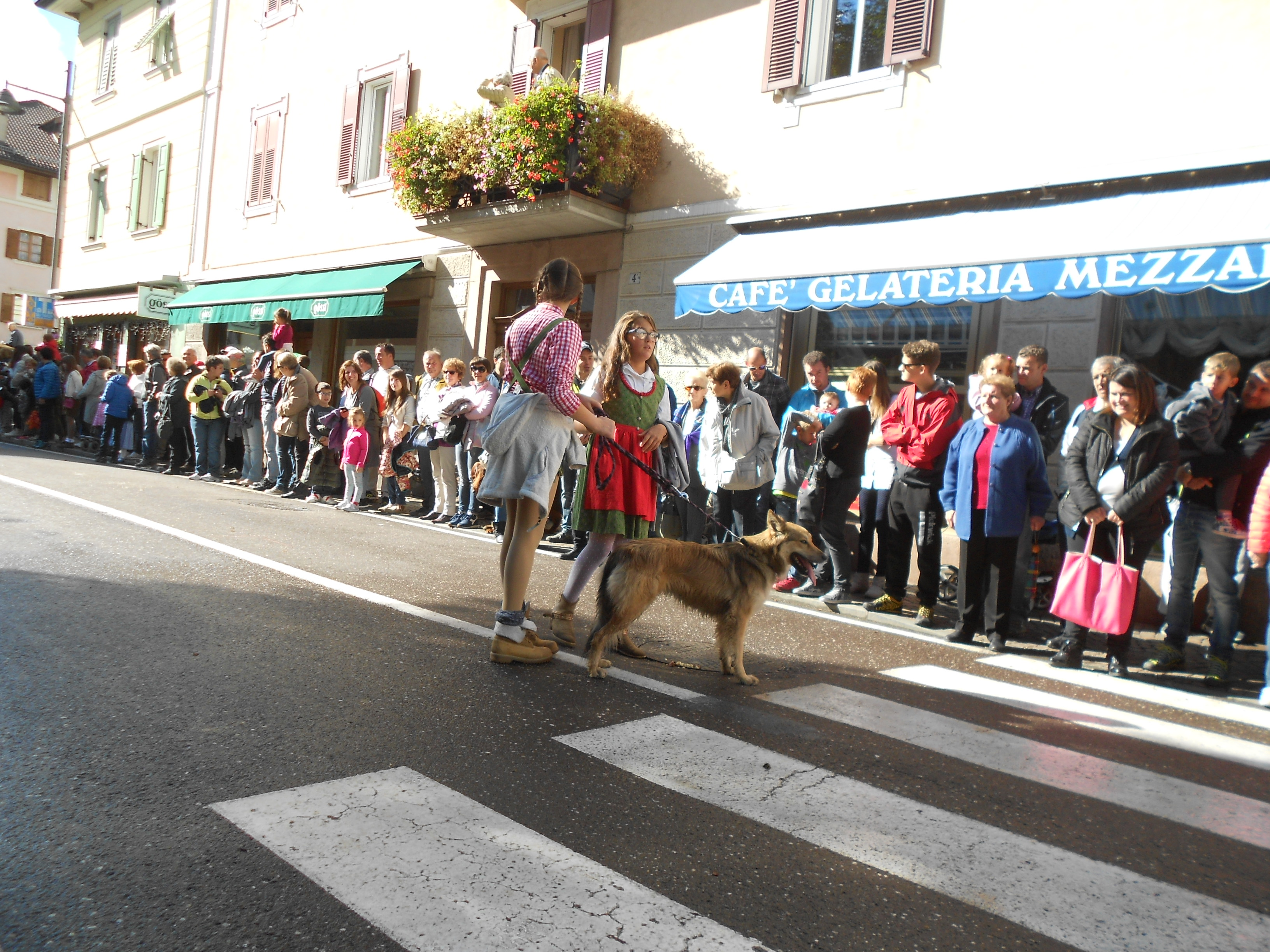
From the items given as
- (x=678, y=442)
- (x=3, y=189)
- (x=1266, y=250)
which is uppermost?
(x=3, y=189)

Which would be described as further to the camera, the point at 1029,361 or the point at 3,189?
the point at 3,189

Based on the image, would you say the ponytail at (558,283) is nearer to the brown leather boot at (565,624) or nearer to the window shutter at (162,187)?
the brown leather boot at (565,624)

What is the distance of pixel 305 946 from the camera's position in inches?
94.9

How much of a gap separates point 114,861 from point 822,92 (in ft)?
38.8

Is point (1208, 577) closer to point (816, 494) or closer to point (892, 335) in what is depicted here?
point (816, 494)

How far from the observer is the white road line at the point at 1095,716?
4840mm

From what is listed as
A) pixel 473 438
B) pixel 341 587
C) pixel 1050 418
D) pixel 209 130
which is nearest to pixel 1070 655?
pixel 1050 418

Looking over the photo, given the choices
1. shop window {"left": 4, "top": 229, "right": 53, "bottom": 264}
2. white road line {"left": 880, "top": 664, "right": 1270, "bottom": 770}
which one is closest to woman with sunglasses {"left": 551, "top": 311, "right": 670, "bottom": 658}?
white road line {"left": 880, "top": 664, "right": 1270, "bottom": 770}

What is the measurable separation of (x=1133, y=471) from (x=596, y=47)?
1142cm

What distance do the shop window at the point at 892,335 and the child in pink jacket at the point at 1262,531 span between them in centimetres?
495

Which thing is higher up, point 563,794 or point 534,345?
point 534,345

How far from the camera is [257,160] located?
73.5 feet

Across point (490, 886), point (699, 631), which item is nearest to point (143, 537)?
point (699, 631)

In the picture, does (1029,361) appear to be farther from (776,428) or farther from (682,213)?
(682,213)
